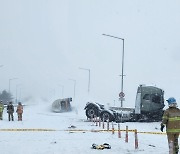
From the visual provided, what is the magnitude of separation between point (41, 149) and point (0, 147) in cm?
165

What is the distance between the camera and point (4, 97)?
151 m

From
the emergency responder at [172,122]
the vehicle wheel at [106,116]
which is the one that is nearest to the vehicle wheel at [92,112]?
the vehicle wheel at [106,116]

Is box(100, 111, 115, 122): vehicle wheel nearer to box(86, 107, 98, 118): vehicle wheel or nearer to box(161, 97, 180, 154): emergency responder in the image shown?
Result: box(86, 107, 98, 118): vehicle wheel

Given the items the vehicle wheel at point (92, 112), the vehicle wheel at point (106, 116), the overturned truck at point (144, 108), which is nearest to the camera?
the vehicle wheel at point (106, 116)

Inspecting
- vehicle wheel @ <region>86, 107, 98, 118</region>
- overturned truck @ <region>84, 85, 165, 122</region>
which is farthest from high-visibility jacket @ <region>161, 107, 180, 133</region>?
vehicle wheel @ <region>86, 107, 98, 118</region>

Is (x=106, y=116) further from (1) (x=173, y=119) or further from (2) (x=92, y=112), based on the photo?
(1) (x=173, y=119)

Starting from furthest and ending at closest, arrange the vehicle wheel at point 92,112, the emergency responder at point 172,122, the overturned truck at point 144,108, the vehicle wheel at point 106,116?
the vehicle wheel at point 92,112 → the overturned truck at point 144,108 → the vehicle wheel at point 106,116 → the emergency responder at point 172,122

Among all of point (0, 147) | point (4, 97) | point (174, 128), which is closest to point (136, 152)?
point (174, 128)

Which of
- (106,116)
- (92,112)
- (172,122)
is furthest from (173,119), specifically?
(92,112)

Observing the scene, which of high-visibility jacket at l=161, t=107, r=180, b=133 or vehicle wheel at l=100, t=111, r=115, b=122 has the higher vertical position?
high-visibility jacket at l=161, t=107, r=180, b=133

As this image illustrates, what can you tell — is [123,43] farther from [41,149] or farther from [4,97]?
[4,97]

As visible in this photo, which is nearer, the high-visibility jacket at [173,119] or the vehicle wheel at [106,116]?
the high-visibility jacket at [173,119]

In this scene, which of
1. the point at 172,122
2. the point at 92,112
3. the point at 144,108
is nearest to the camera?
the point at 172,122

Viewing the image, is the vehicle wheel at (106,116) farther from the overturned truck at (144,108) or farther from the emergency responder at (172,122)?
the emergency responder at (172,122)
